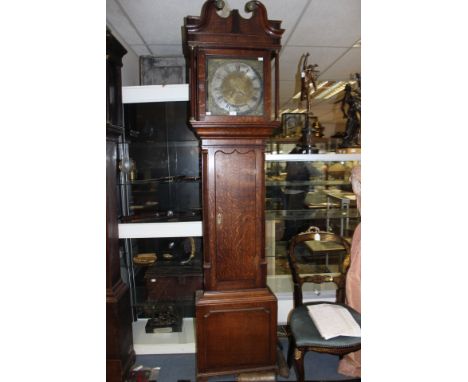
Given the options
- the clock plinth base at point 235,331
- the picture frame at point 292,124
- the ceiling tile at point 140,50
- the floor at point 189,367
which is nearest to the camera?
the clock plinth base at point 235,331

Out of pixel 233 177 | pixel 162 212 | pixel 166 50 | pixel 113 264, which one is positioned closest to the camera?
pixel 233 177

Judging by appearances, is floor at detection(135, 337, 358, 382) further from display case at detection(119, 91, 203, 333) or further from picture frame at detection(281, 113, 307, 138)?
picture frame at detection(281, 113, 307, 138)

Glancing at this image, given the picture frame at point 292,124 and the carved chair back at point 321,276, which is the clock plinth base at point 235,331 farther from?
the picture frame at point 292,124

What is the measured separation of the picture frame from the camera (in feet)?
9.66

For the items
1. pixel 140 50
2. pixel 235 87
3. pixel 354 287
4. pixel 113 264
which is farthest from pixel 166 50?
pixel 354 287

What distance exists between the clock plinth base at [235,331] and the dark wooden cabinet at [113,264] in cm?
51

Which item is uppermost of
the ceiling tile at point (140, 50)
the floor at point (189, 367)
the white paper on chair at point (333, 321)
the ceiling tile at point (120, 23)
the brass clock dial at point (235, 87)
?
the ceiling tile at point (140, 50)

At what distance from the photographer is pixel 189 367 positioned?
6.36 feet

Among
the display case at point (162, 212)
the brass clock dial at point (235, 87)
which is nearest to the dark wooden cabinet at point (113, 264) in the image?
the display case at point (162, 212)

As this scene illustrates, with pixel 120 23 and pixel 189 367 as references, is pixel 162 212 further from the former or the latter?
pixel 120 23

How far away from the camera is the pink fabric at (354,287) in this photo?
1.71 m

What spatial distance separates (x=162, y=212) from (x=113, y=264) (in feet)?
1.92

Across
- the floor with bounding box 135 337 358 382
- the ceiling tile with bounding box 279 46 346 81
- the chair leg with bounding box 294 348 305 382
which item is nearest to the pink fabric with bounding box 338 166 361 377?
the floor with bounding box 135 337 358 382
